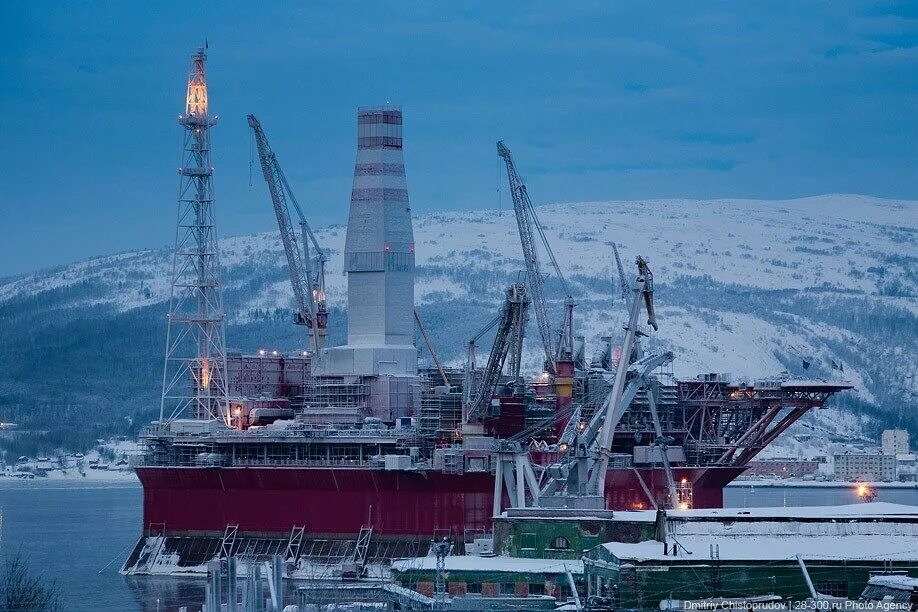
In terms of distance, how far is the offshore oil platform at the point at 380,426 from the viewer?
4683 inches

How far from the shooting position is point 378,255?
126 metres

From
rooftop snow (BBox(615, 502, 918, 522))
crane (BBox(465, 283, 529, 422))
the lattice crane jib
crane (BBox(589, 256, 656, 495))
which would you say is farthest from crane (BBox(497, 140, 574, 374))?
rooftop snow (BBox(615, 502, 918, 522))

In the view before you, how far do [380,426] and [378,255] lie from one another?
9.83 m

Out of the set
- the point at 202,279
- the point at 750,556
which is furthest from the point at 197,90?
the point at 750,556

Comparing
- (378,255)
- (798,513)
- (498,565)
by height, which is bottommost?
(498,565)

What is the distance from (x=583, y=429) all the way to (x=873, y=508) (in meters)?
24.6

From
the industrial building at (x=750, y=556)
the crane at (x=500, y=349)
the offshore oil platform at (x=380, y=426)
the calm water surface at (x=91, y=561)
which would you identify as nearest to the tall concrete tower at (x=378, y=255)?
the offshore oil platform at (x=380, y=426)

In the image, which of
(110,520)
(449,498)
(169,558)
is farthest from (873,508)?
(110,520)

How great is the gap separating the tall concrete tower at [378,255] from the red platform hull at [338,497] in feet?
26.7

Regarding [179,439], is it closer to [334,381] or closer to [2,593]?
[334,381]

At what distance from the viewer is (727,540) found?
278ft

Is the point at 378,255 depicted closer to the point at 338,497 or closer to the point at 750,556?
the point at 338,497

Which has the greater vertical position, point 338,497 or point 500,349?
point 500,349

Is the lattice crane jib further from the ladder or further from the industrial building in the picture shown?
the industrial building
